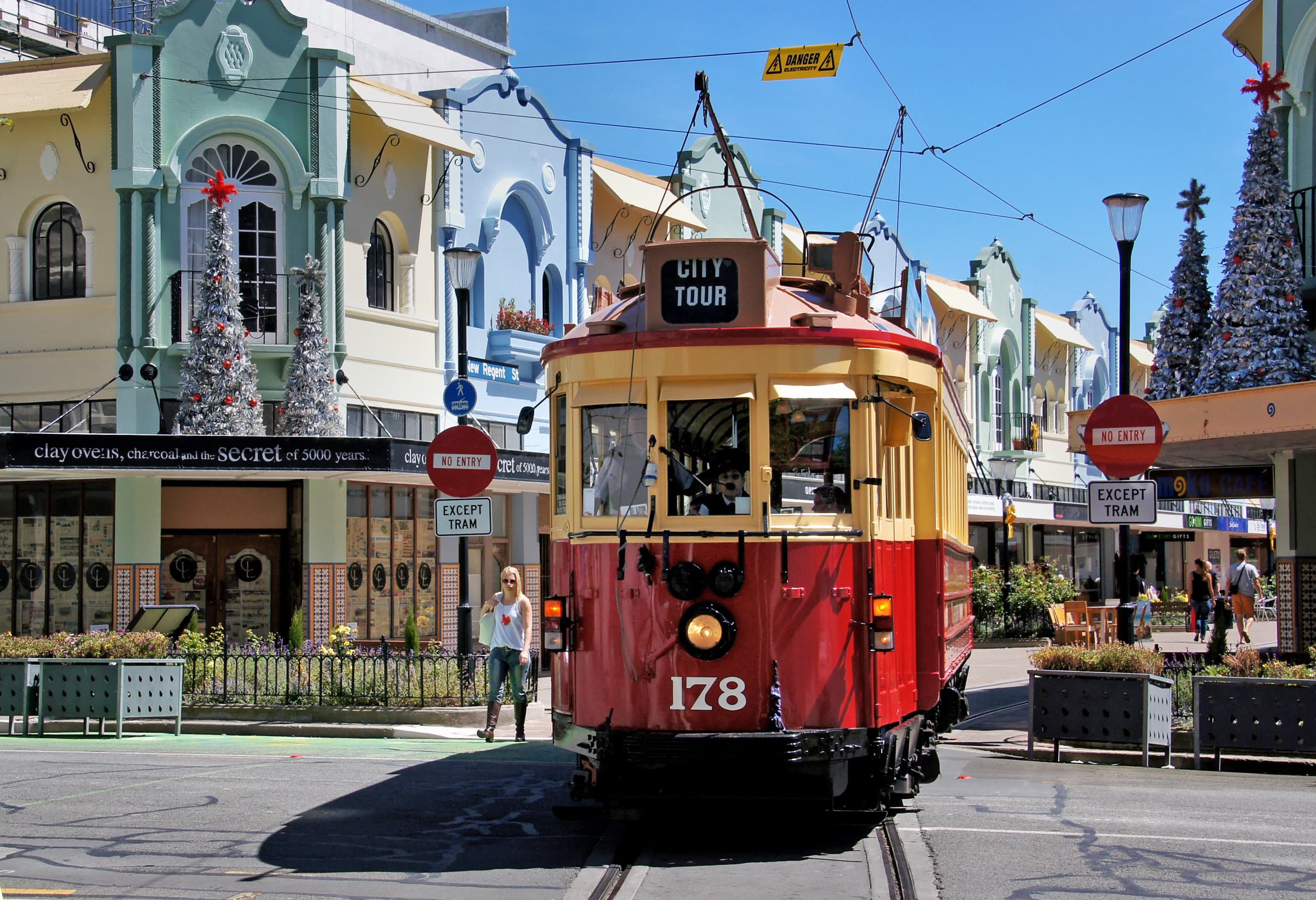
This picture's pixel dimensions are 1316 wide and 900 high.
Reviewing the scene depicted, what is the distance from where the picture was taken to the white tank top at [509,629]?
1459cm

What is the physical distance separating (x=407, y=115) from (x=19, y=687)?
44.8 ft

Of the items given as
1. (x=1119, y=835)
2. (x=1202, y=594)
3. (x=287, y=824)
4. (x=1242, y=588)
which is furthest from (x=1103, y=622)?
(x=287, y=824)

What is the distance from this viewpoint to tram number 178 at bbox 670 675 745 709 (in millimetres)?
8219

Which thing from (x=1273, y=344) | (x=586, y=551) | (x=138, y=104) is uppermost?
(x=138, y=104)

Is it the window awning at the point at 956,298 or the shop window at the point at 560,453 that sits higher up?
the window awning at the point at 956,298

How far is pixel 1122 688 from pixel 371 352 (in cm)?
1600

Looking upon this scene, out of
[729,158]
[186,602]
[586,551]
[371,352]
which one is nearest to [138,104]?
[371,352]

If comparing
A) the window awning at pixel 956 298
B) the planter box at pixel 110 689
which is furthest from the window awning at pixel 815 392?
the window awning at pixel 956 298

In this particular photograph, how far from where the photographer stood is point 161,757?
13234mm

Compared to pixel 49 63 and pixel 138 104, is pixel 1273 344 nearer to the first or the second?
pixel 138 104

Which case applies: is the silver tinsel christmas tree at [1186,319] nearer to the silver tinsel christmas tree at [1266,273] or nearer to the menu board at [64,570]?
the silver tinsel christmas tree at [1266,273]

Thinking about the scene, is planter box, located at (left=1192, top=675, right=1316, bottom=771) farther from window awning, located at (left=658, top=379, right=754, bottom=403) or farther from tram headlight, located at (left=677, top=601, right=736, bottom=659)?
window awning, located at (left=658, top=379, right=754, bottom=403)

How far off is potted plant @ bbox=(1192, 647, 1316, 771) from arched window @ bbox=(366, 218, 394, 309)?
17.0 meters

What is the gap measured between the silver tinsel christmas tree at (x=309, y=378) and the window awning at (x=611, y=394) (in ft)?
50.6
